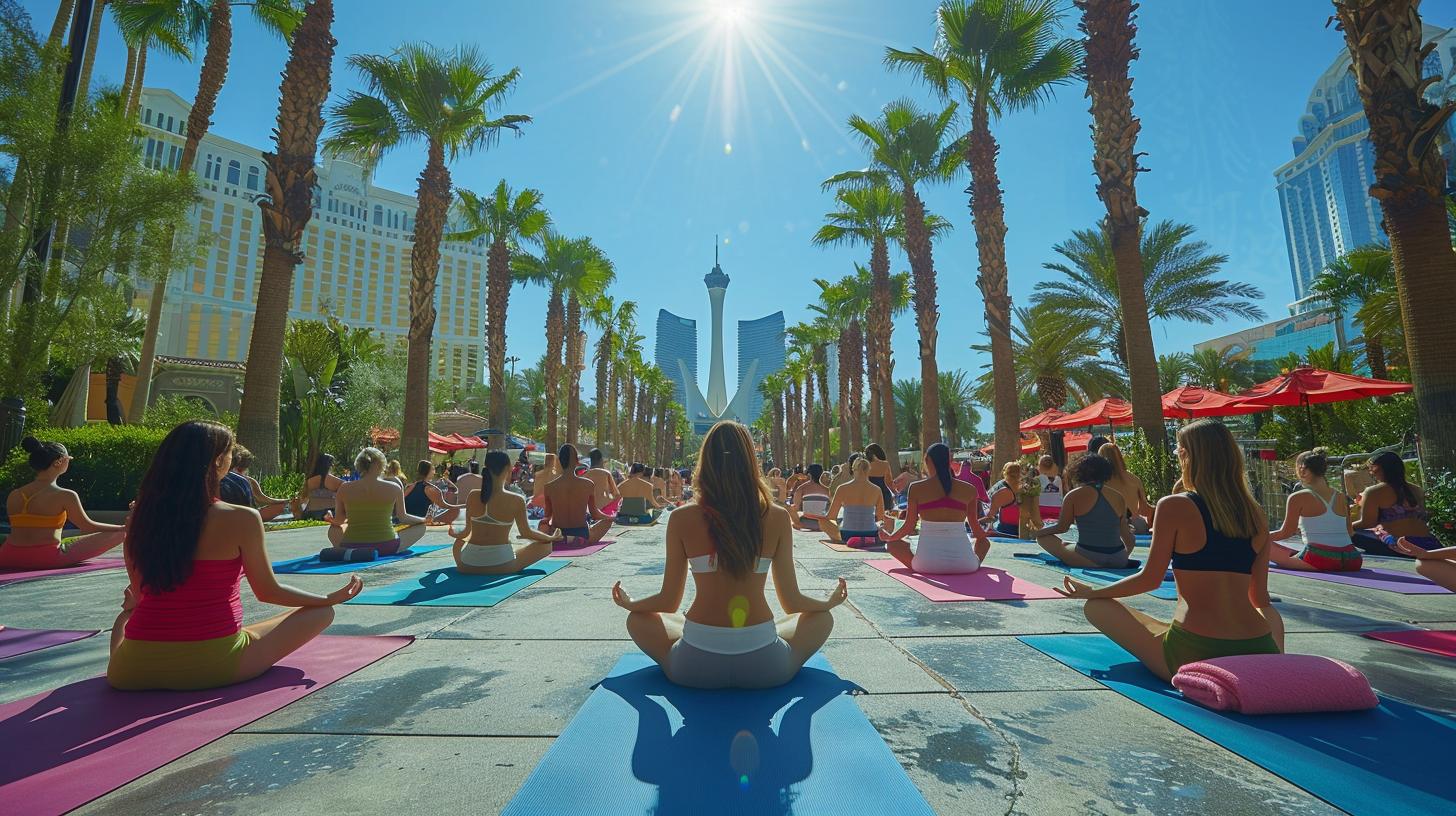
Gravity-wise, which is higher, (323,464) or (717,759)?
(323,464)

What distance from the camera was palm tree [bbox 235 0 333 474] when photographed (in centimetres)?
1110

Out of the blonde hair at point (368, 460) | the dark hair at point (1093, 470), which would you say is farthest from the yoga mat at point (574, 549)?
the dark hair at point (1093, 470)

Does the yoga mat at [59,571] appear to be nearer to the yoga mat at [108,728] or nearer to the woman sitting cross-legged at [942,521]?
the yoga mat at [108,728]

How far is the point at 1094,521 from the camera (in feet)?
22.1

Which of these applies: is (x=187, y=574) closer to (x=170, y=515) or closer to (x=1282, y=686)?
(x=170, y=515)

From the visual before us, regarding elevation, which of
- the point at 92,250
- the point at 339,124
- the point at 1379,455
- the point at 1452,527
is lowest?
the point at 1452,527

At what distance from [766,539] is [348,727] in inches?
78.8

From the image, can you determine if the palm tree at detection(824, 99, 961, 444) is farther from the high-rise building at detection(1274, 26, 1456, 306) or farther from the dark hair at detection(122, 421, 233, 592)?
the high-rise building at detection(1274, 26, 1456, 306)

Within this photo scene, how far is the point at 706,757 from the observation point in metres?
2.27

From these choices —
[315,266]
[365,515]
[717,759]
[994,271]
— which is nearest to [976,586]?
[717,759]

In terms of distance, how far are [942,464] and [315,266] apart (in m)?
102

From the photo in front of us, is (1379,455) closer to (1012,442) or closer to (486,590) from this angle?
(1012,442)

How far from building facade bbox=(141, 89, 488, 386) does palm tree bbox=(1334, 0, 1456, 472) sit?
225 ft

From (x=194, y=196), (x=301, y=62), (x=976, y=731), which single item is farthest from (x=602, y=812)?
(x=194, y=196)
